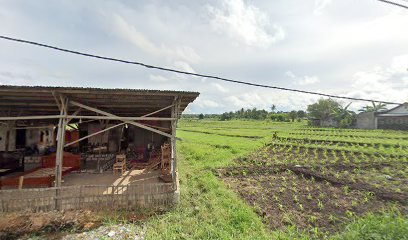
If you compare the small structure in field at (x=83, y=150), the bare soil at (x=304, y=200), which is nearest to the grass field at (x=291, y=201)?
the bare soil at (x=304, y=200)

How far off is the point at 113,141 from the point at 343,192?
1407 centimetres

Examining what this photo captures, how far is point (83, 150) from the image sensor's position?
14.1 m

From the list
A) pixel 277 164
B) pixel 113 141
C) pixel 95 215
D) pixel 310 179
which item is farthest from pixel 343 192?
pixel 113 141

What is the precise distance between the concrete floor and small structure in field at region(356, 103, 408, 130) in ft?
150

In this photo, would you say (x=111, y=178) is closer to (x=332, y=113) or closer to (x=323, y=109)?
(x=332, y=113)

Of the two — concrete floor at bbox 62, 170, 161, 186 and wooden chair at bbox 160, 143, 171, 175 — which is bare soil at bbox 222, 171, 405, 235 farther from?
concrete floor at bbox 62, 170, 161, 186

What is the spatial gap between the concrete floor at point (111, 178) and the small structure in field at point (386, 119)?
45.7m

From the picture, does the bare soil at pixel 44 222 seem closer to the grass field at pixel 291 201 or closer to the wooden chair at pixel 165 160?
the grass field at pixel 291 201

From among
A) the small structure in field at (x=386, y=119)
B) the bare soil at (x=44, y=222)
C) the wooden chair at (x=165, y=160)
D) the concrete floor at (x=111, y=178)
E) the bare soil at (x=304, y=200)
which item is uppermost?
the small structure in field at (x=386, y=119)

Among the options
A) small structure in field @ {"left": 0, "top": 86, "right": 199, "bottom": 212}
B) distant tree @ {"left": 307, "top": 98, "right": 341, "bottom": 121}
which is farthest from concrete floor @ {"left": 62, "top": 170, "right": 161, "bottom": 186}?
distant tree @ {"left": 307, "top": 98, "right": 341, "bottom": 121}

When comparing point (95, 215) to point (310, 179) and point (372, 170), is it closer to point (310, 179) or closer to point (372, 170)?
point (310, 179)

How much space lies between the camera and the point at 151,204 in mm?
6695

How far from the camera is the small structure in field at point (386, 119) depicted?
3708 centimetres

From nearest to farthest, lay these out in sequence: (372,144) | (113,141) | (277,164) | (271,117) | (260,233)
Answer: (260,233)
(277,164)
(113,141)
(372,144)
(271,117)
